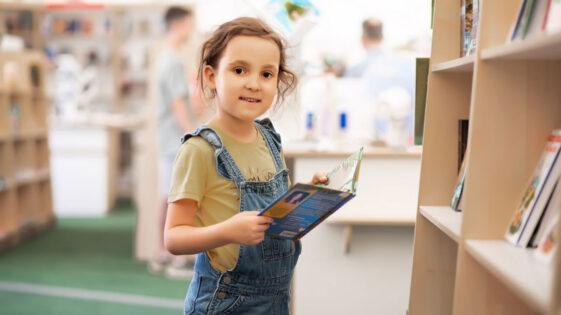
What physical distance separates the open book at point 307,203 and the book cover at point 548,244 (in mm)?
371

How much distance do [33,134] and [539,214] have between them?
473 centimetres

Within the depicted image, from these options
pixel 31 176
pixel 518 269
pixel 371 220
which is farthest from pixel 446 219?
pixel 31 176

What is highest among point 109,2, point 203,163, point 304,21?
point 109,2

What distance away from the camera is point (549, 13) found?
3.29 ft

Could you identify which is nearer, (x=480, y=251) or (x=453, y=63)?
(x=480, y=251)

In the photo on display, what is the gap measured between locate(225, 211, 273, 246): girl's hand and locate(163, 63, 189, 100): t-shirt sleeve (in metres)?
2.55

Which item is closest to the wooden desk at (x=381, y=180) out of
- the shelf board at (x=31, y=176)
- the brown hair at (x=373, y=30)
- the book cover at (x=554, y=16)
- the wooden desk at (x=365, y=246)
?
the wooden desk at (x=365, y=246)

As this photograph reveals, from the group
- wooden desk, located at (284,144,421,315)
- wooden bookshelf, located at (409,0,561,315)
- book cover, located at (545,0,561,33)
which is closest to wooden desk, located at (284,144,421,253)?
wooden desk, located at (284,144,421,315)

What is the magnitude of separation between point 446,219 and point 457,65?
14.7 inches

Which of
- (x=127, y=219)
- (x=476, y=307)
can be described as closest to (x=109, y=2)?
(x=127, y=219)

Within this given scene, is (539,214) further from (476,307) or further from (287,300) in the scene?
(287,300)

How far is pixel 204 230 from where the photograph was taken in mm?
1255

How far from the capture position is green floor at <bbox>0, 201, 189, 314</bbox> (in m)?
3.12

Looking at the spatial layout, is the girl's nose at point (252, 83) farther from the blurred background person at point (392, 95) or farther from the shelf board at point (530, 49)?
the blurred background person at point (392, 95)
